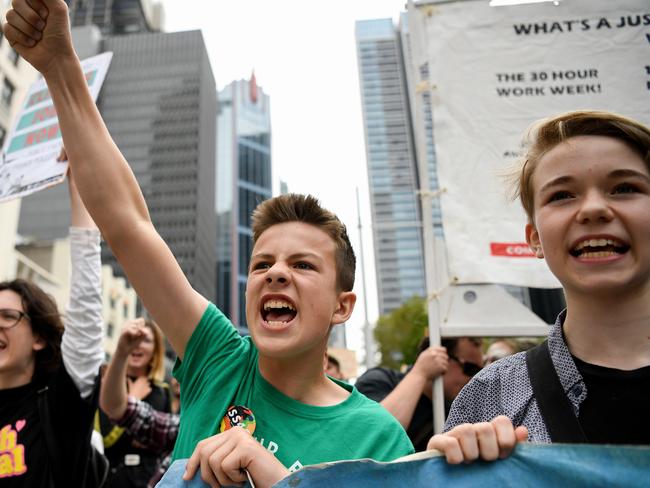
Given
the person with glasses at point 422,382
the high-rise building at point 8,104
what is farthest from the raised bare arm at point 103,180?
the high-rise building at point 8,104

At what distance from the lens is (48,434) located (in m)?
2.21

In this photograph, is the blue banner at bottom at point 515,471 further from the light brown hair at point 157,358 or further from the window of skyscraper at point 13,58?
the window of skyscraper at point 13,58

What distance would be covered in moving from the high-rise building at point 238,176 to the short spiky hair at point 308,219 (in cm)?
10978

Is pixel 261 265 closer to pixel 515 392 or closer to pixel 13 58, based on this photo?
pixel 515 392

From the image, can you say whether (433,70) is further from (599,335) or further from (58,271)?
(58,271)

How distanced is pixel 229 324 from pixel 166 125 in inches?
4039

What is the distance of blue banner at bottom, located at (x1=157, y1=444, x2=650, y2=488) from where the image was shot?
1003mm

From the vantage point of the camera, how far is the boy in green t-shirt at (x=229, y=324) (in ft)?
5.00

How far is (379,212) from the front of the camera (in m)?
58.8

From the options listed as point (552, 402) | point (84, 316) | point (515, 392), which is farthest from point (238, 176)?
point (552, 402)

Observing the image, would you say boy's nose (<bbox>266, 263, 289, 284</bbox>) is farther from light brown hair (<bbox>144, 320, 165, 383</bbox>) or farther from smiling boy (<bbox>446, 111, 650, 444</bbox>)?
light brown hair (<bbox>144, 320, 165, 383</bbox>)

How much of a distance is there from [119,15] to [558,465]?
126 m

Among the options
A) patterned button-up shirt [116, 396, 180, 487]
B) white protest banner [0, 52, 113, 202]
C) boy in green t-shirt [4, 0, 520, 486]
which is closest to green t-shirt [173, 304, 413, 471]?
boy in green t-shirt [4, 0, 520, 486]

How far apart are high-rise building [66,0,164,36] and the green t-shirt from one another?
4775 inches
